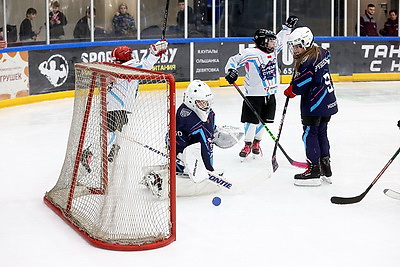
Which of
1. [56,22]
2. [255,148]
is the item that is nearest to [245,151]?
[255,148]

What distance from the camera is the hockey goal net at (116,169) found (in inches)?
172

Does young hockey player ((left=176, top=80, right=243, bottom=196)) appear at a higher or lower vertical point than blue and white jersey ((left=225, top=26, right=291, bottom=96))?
lower

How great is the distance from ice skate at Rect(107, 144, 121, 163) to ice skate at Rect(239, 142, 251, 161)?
2.07 metres

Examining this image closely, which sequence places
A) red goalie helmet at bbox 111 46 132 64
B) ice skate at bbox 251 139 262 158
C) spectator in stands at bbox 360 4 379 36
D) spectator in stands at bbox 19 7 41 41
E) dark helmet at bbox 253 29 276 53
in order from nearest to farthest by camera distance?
red goalie helmet at bbox 111 46 132 64, dark helmet at bbox 253 29 276 53, ice skate at bbox 251 139 262 158, spectator in stands at bbox 19 7 41 41, spectator in stands at bbox 360 4 379 36

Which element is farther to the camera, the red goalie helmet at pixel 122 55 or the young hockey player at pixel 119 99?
the red goalie helmet at pixel 122 55

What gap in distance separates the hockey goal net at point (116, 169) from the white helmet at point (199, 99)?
0.25 metres

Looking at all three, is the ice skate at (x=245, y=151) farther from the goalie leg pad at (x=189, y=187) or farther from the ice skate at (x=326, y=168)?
the goalie leg pad at (x=189, y=187)

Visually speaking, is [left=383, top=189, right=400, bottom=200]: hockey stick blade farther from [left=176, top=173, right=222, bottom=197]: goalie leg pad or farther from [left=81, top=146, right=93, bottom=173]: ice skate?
[left=81, top=146, right=93, bottom=173]: ice skate

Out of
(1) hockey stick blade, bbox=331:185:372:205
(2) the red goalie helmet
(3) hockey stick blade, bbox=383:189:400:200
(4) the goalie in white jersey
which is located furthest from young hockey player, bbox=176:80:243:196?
(4) the goalie in white jersey

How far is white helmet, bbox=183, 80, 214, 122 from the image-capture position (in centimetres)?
511

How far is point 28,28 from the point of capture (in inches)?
404

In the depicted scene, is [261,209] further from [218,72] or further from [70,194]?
[218,72]

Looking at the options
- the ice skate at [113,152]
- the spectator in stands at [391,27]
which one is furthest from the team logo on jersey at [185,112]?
the spectator in stands at [391,27]

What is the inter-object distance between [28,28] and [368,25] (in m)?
5.74
